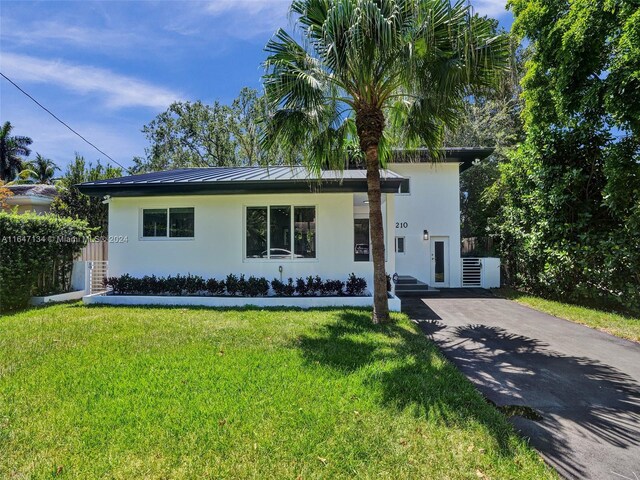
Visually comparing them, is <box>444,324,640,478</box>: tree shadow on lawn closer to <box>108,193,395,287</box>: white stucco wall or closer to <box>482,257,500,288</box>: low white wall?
<box>108,193,395,287</box>: white stucco wall

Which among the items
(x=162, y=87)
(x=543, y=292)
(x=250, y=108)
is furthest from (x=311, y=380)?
(x=250, y=108)

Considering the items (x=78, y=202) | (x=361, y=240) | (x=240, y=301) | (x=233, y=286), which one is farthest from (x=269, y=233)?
(x=78, y=202)

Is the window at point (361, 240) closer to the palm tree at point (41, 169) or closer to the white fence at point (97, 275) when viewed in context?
the white fence at point (97, 275)

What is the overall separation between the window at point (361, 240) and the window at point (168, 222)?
5.41 meters

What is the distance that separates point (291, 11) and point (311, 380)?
7.10m

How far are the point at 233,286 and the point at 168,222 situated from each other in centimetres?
325

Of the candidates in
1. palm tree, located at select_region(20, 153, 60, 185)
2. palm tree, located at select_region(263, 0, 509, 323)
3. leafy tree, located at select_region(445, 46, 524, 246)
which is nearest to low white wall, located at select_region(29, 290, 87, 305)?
palm tree, located at select_region(263, 0, 509, 323)

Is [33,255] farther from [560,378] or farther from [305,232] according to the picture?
[560,378]

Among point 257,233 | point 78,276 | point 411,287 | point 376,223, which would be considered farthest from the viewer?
point 411,287

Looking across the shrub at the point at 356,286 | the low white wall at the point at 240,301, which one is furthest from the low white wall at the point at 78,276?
the shrub at the point at 356,286

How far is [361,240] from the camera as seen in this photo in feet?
33.9

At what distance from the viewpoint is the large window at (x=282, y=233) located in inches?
404

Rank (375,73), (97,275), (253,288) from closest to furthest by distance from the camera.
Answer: (375,73) < (253,288) < (97,275)

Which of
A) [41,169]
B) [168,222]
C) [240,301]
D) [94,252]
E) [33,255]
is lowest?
[240,301]
